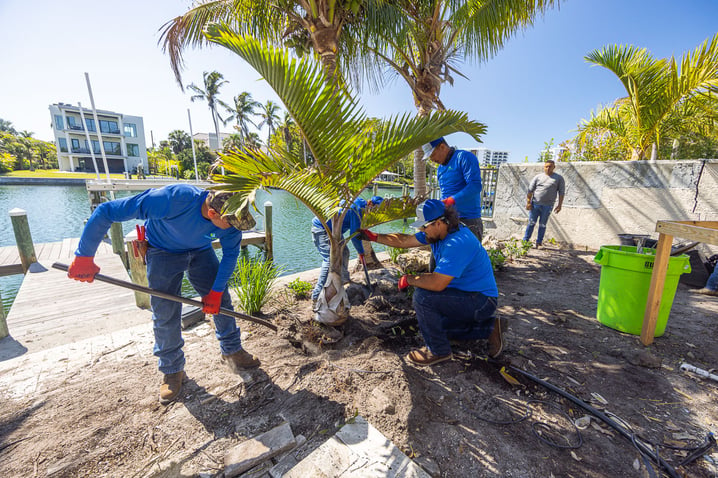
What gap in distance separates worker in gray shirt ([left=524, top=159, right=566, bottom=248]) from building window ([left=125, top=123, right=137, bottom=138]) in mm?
53108

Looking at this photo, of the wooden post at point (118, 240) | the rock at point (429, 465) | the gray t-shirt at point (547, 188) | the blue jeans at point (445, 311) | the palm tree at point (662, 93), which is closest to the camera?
the rock at point (429, 465)

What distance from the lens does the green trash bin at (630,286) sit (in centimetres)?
265

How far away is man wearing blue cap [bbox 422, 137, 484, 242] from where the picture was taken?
10.5 ft

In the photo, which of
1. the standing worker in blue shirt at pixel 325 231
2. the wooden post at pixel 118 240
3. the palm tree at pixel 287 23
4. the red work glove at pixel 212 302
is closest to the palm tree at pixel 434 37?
the palm tree at pixel 287 23

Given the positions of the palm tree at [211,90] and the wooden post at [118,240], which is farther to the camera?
the palm tree at [211,90]

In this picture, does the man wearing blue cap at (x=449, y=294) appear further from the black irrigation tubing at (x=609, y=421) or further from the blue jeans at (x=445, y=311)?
the black irrigation tubing at (x=609, y=421)

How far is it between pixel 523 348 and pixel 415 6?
523 centimetres

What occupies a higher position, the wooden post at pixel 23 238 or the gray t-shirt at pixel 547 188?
the gray t-shirt at pixel 547 188

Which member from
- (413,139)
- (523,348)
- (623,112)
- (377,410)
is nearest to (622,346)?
(523,348)

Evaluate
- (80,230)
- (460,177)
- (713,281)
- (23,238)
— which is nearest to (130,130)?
(80,230)

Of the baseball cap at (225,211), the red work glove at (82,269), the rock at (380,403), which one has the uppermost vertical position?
the baseball cap at (225,211)

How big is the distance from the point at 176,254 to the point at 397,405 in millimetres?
1890

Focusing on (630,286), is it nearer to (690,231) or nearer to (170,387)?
(690,231)

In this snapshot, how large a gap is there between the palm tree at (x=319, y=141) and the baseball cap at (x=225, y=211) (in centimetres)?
8
